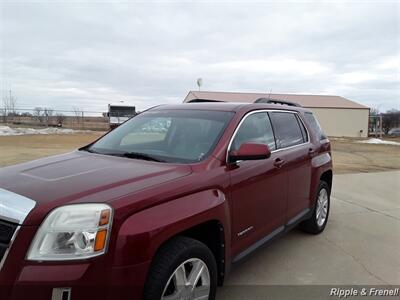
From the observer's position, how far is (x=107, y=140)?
3943mm

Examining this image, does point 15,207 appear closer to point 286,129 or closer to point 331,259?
point 286,129

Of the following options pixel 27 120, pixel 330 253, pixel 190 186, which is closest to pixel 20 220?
pixel 190 186

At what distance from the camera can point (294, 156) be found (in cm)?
433

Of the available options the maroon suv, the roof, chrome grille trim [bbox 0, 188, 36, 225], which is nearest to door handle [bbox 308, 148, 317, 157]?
the maroon suv

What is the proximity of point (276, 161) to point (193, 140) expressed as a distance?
3.23 feet

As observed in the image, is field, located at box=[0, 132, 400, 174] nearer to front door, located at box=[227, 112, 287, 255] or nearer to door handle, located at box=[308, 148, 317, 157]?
door handle, located at box=[308, 148, 317, 157]

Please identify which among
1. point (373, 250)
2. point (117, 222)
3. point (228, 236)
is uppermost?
point (117, 222)

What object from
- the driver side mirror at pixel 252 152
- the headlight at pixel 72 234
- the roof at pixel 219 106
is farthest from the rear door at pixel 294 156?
the headlight at pixel 72 234

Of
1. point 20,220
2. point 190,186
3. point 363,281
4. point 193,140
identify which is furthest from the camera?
point 363,281

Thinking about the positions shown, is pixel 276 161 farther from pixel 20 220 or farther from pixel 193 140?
pixel 20 220

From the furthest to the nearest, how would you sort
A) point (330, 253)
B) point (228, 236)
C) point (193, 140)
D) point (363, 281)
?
point (330, 253)
point (363, 281)
point (193, 140)
point (228, 236)

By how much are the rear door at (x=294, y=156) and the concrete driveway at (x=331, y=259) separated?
50 centimetres

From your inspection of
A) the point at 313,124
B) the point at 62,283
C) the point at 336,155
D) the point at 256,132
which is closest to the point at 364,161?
the point at 336,155

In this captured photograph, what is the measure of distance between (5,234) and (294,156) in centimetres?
313
